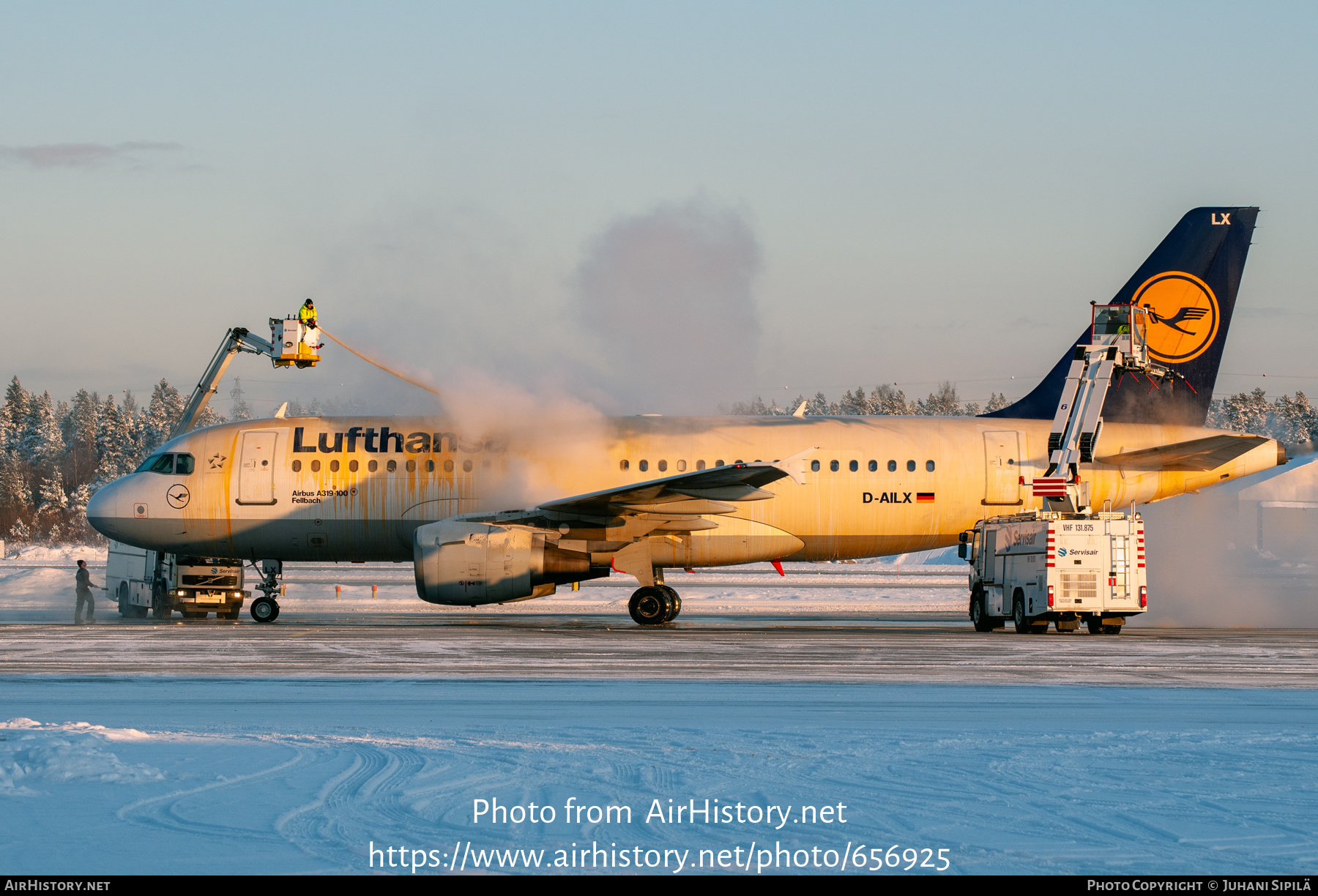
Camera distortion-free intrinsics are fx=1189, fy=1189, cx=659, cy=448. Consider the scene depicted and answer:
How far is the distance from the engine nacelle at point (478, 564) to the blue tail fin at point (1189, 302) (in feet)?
38.7

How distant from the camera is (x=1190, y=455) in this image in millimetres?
23312

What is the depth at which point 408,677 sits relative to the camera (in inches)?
532

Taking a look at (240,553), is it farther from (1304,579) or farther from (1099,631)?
(1304,579)

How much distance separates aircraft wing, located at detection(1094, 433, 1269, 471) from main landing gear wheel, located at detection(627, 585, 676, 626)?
9.11 m

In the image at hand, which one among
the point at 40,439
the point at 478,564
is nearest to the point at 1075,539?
the point at 478,564

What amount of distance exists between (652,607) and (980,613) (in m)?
6.29

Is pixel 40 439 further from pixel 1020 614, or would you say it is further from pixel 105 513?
pixel 1020 614

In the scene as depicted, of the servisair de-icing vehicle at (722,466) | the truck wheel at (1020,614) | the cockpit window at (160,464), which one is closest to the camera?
the truck wheel at (1020,614)

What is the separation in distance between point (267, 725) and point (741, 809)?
15.9ft

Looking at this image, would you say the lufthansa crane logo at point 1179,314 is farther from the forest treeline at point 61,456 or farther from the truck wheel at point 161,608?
the forest treeline at point 61,456

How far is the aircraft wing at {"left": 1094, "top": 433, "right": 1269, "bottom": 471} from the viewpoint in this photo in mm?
22984

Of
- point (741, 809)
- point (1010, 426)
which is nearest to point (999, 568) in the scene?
point (1010, 426)

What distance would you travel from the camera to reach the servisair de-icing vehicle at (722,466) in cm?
2352

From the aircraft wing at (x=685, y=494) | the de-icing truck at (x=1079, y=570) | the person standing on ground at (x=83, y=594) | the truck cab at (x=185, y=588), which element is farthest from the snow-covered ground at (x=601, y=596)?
the de-icing truck at (x=1079, y=570)
